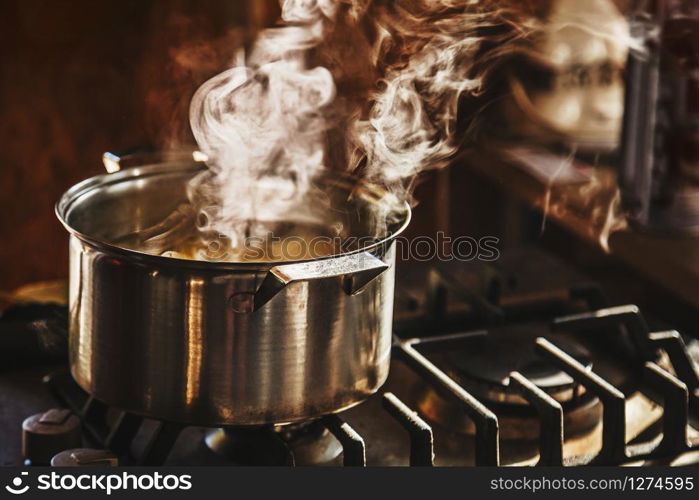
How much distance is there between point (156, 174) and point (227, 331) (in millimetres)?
313

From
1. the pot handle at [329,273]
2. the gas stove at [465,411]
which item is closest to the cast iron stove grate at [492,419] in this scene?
the gas stove at [465,411]

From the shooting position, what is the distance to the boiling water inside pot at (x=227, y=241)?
3.64 feet

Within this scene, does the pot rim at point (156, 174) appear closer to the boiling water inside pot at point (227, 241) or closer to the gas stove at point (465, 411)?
the boiling water inside pot at point (227, 241)

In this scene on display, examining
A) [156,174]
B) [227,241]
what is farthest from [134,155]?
[227,241]

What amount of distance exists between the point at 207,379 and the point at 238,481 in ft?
0.33

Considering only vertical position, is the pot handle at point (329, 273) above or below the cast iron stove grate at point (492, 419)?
above

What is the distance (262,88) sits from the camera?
52.8 inches

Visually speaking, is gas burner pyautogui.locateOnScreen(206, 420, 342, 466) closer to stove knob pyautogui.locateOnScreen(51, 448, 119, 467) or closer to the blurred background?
stove knob pyautogui.locateOnScreen(51, 448, 119, 467)

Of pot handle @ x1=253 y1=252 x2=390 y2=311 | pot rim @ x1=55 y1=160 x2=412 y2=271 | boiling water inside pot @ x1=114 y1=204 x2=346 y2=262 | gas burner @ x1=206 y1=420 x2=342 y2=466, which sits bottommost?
gas burner @ x1=206 y1=420 x2=342 y2=466

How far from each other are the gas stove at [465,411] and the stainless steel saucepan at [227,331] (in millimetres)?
54

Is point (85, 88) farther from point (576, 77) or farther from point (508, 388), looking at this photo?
point (508, 388)

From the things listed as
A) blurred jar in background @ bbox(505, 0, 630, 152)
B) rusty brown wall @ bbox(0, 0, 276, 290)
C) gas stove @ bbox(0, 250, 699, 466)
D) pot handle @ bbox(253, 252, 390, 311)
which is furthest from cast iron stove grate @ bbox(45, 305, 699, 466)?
rusty brown wall @ bbox(0, 0, 276, 290)

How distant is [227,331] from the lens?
81 cm

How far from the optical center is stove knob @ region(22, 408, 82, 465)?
2.98 feet
